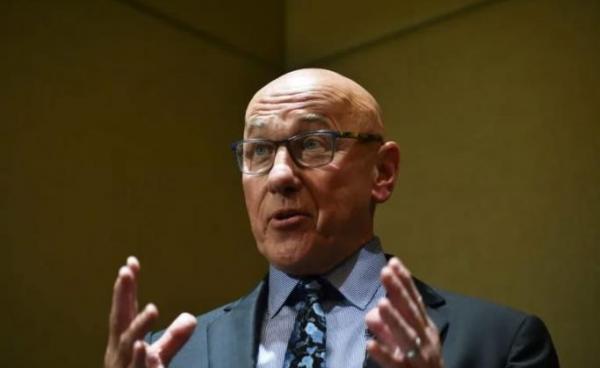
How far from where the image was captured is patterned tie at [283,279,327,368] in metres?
1.32

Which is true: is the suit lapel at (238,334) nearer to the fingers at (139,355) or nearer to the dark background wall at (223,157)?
the fingers at (139,355)

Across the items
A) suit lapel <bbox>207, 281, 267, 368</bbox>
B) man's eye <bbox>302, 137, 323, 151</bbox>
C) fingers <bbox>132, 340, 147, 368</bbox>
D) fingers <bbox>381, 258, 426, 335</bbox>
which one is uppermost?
man's eye <bbox>302, 137, 323, 151</bbox>

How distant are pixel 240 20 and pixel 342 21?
1.33 feet

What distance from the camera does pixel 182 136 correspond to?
2.51 m

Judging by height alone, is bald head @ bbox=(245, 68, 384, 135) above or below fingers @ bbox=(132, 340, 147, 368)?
above

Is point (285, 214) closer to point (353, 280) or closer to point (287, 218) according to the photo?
point (287, 218)

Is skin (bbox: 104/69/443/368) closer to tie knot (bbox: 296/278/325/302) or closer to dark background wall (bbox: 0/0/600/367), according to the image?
tie knot (bbox: 296/278/325/302)

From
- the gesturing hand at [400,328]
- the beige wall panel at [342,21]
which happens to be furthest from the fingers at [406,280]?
the beige wall panel at [342,21]

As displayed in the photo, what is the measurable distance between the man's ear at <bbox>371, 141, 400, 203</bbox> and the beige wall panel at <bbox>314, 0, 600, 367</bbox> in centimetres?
71

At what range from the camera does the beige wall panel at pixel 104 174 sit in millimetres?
2012

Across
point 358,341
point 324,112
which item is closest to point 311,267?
point 358,341

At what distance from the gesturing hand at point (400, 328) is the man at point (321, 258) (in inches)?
10.8

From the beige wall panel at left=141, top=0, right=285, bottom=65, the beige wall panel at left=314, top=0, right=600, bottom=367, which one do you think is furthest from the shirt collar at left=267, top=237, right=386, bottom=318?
the beige wall panel at left=141, top=0, right=285, bottom=65

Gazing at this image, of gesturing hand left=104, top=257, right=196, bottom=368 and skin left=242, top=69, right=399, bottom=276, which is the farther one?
skin left=242, top=69, right=399, bottom=276
